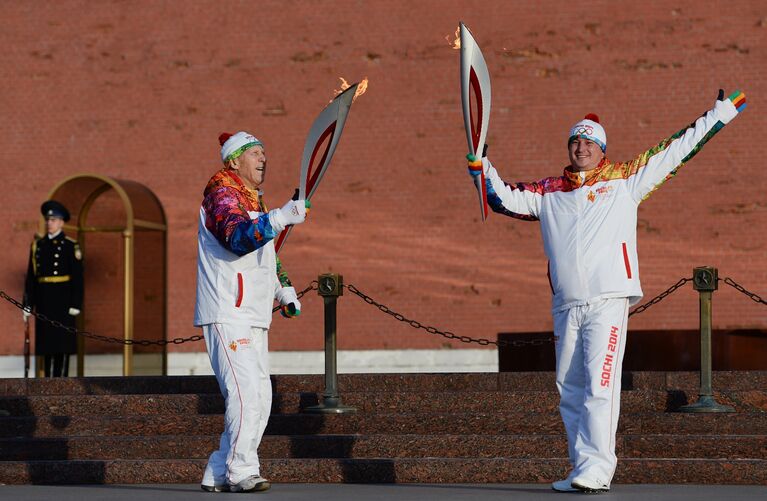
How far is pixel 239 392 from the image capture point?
670cm

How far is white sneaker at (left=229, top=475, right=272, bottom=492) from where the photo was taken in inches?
266

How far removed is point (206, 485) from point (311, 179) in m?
1.68

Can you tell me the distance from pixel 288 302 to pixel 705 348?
10.9 ft

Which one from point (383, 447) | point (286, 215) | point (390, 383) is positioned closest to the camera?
point (286, 215)

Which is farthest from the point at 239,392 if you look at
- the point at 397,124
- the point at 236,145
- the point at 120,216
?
the point at 397,124

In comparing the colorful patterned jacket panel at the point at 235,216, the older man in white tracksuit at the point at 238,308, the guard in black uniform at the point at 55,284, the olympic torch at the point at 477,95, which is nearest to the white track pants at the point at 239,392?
the older man in white tracksuit at the point at 238,308

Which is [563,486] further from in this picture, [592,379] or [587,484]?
[592,379]

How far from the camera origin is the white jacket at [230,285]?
267 inches

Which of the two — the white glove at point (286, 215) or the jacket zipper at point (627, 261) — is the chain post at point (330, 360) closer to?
the white glove at point (286, 215)

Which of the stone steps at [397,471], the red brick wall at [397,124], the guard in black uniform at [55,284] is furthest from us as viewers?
the red brick wall at [397,124]

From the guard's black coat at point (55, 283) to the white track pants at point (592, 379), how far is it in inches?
255

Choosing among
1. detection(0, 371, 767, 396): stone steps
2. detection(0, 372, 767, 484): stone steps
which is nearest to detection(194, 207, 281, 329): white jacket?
detection(0, 372, 767, 484): stone steps

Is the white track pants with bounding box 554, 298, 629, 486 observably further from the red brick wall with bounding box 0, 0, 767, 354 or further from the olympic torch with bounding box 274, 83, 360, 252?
the red brick wall with bounding box 0, 0, 767, 354

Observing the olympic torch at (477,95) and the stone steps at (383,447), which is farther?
the stone steps at (383,447)
